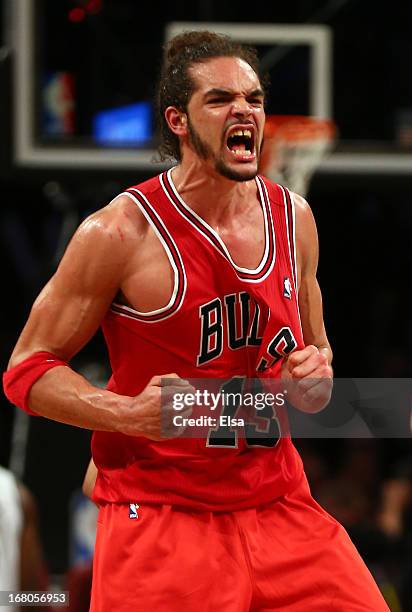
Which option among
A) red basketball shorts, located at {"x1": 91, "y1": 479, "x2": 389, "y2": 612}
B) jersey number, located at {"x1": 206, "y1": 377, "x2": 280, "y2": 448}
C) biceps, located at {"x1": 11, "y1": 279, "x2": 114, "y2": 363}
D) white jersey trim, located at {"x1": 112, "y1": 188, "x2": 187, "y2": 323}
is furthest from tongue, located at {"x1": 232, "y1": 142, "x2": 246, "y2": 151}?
red basketball shorts, located at {"x1": 91, "y1": 479, "x2": 389, "y2": 612}

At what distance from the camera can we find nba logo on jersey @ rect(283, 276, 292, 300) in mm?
3357

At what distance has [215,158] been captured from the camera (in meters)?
3.31

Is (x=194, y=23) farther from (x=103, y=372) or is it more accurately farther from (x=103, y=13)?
(x=103, y=372)

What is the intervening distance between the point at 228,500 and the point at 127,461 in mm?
302

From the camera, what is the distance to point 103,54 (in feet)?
27.0

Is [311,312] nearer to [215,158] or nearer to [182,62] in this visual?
[215,158]

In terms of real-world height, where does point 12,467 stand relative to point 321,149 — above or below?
below

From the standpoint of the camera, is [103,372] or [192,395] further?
[103,372]

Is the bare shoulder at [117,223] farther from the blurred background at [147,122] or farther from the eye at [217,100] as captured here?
the blurred background at [147,122]

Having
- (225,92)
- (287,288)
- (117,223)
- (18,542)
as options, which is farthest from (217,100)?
(18,542)

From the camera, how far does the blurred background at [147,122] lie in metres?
7.43

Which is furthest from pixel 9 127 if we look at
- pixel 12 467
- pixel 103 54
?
pixel 12 467

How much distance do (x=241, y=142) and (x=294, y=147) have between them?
3.35 metres

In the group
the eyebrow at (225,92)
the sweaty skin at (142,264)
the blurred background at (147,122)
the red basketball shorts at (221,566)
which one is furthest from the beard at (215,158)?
the blurred background at (147,122)
